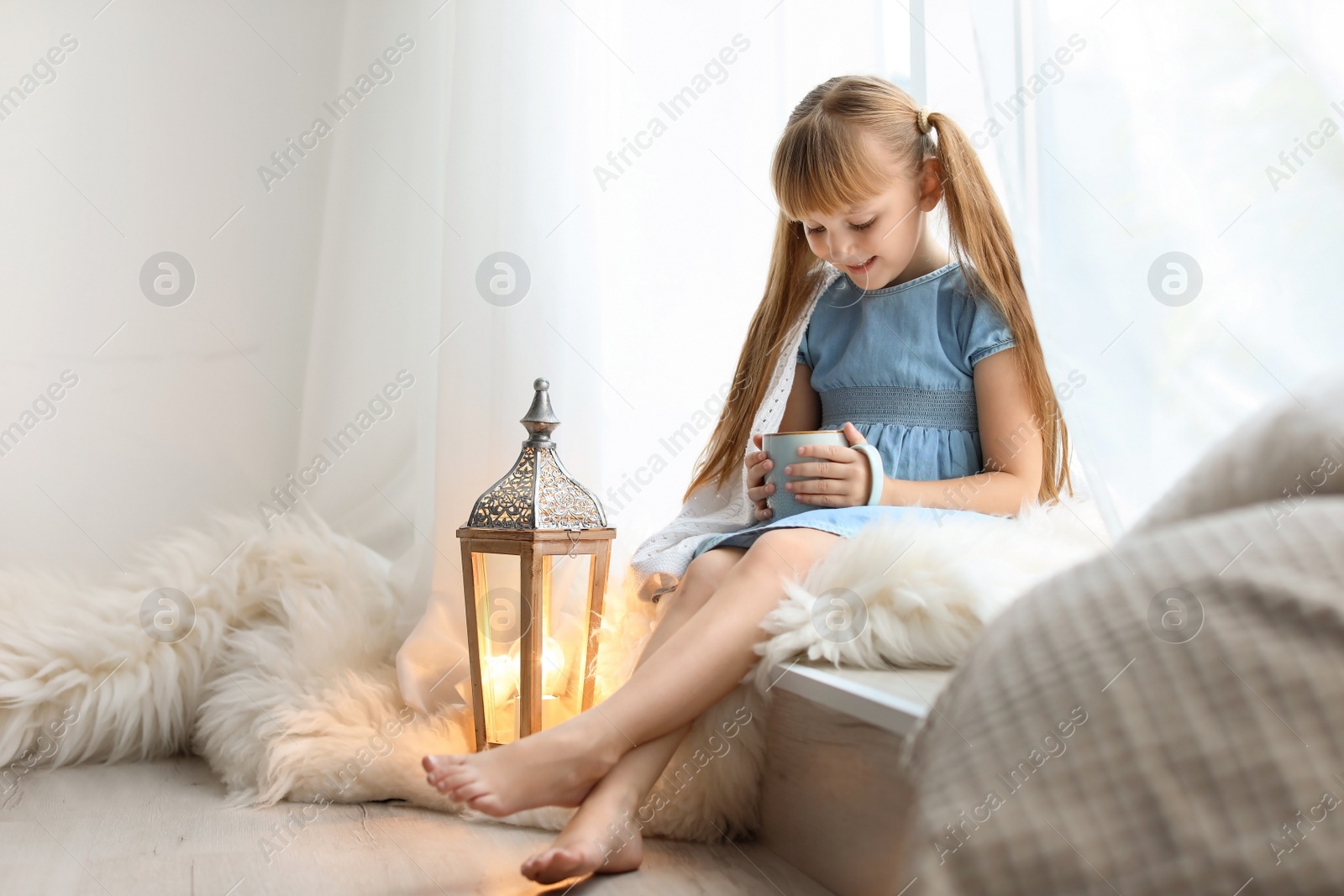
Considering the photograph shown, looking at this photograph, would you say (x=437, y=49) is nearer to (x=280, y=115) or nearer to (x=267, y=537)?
(x=280, y=115)

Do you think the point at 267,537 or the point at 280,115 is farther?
the point at 280,115

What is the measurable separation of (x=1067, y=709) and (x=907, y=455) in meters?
0.86

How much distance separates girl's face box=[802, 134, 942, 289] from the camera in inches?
46.0

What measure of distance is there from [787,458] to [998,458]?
273mm

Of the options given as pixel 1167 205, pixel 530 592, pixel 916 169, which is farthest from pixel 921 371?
pixel 530 592

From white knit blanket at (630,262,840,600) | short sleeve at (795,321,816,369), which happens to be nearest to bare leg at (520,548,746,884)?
white knit blanket at (630,262,840,600)

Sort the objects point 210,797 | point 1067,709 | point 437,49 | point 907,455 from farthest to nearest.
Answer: point 437,49, point 907,455, point 210,797, point 1067,709

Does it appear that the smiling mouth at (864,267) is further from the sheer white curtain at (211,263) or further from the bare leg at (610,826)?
the sheer white curtain at (211,263)

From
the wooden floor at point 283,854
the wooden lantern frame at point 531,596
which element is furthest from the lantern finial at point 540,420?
the wooden floor at point 283,854

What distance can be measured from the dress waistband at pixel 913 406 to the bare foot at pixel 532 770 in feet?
1.95

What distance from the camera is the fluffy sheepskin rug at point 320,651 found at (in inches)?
34.9

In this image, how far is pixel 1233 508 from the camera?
47 cm

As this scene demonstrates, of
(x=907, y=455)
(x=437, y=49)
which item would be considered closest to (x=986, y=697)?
(x=907, y=455)

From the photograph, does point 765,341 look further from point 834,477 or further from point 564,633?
point 564,633
